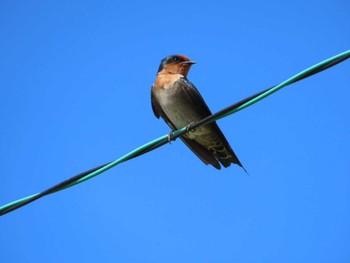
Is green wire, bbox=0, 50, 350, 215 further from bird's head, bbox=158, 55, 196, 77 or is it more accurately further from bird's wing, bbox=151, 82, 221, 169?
bird's head, bbox=158, 55, 196, 77

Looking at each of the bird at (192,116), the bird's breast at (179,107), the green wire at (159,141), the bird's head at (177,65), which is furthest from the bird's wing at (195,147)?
the green wire at (159,141)

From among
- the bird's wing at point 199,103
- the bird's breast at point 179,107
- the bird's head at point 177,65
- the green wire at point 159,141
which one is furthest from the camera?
the bird's head at point 177,65

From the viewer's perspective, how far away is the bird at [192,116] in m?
7.27

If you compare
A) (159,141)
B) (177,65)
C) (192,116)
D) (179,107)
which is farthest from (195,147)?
(159,141)

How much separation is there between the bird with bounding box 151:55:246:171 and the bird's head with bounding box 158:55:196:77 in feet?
1.08

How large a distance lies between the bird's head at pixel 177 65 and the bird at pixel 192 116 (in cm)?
33

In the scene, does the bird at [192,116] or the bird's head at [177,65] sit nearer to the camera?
the bird at [192,116]

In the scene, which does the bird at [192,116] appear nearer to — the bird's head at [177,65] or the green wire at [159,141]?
the bird's head at [177,65]

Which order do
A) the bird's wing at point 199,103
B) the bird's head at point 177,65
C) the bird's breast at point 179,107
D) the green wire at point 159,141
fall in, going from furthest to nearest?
the bird's head at point 177,65 → the bird's breast at point 179,107 → the bird's wing at point 199,103 → the green wire at point 159,141

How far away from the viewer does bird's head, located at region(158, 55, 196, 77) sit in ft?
26.2

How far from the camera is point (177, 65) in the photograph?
8016 millimetres

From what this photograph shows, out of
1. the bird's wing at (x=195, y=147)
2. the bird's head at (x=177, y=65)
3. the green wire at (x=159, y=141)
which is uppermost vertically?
the bird's head at (x=177, y=65)

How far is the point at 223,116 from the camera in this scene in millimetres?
3975

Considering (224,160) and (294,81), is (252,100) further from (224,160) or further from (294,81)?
(224,160)
